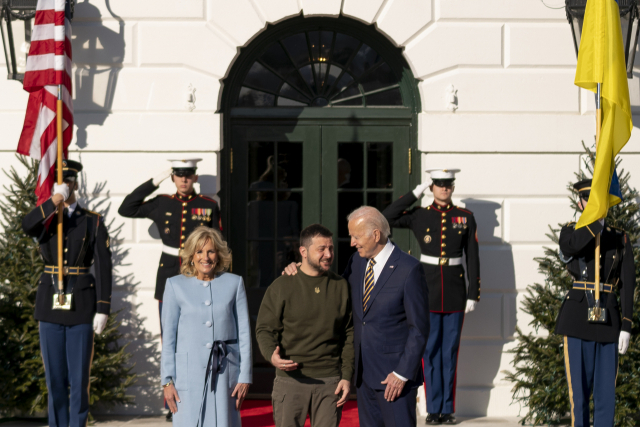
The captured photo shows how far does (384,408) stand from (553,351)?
8.50 feet

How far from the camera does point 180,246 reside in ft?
20.6

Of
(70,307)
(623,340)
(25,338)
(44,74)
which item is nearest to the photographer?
(623,340)

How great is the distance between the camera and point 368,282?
13.4ft

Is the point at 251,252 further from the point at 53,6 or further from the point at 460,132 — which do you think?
the point at 53,6

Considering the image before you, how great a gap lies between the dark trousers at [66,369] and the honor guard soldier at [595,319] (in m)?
3.39

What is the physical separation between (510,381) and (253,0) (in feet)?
12.9

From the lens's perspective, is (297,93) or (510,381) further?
(297,93)

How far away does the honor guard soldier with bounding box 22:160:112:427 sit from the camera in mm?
A: 5528

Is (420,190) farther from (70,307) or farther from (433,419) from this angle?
(70,307)

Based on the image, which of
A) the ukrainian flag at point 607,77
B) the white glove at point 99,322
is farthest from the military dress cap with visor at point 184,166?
the ukrainian flag at point 607,77

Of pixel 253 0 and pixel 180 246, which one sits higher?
pixel 253 0

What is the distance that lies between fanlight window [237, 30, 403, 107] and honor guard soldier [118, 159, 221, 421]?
109 cm

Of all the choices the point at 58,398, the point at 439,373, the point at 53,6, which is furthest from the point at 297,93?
the point at 58,398

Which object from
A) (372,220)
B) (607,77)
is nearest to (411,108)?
(607,77)
